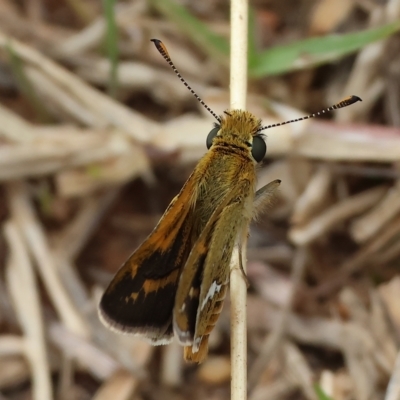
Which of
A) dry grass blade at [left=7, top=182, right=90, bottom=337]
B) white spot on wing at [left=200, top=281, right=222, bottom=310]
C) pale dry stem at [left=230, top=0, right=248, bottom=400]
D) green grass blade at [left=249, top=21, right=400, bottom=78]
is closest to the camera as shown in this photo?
pale dry stem at [left=230, top=0, right=248, bottom=400]

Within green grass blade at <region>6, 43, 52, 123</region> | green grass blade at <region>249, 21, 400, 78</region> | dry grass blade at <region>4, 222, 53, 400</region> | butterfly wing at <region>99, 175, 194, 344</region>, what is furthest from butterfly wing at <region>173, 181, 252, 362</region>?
green grass blade at <region>6, 43, 52, 123</region>

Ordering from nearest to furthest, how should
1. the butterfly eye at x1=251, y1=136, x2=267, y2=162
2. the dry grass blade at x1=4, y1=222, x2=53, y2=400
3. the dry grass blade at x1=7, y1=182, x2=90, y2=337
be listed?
the butterfly eye at x1=251, y1=136, x2=267, y2=162 < the dry grass blade at x1=4, y1=222, x2=53, y2=400 < the dry grass blade at x1=7, y1=182, x2=90, y2=337

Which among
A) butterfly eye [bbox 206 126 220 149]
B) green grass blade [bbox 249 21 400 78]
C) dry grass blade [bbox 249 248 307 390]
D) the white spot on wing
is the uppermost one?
green grass blade [bbox 249 21 400 78]

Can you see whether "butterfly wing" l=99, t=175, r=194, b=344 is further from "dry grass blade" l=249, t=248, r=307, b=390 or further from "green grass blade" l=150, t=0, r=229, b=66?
"green grass blade" l=150, t=0, r=229, b=66

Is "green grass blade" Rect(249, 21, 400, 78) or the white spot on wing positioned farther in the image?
"green grass blade" Rect(249, 21, 400, 78)

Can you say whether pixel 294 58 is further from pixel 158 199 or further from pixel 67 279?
pixel 67 279

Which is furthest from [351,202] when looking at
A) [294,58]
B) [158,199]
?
[158,199]

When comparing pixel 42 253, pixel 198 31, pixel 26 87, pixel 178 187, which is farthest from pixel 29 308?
pixel 198 31

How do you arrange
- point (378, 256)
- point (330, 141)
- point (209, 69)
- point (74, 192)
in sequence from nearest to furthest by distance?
point (330, 141) → point (378, 256) → point (74, 192) → point (209, 69)

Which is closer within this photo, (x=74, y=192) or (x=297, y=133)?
(x=297, y=133)
